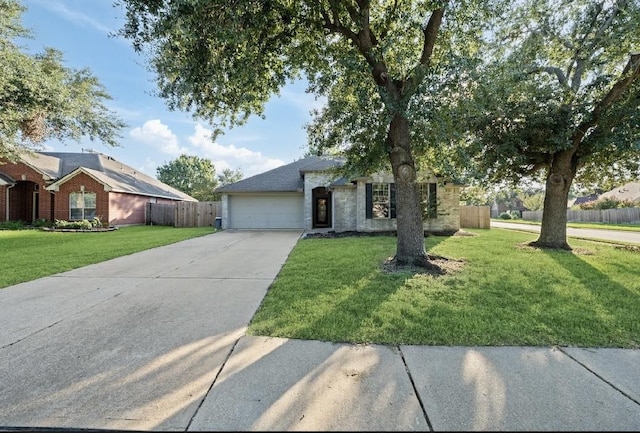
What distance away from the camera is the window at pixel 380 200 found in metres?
14.2

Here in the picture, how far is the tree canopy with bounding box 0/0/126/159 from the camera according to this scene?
10398 millimetres

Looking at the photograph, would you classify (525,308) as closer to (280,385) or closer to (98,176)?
(280,385)

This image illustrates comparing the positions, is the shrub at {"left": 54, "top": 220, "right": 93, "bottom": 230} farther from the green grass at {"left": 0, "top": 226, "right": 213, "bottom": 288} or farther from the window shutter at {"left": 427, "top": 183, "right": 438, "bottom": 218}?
the window shutter at {"left": 427, "top": 183, "right": 438, "bottom": 218}

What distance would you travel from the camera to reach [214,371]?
2.63m

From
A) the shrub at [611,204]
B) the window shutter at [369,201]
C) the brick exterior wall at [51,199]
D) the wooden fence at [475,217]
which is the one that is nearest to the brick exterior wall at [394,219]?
the window shutter at [369,201]

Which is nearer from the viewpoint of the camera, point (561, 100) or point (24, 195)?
point (561, 100)

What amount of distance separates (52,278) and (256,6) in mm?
6567

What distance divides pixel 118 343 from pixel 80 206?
20025 mm

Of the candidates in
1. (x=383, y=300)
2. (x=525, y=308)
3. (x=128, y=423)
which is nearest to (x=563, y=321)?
(x=525, y=308)

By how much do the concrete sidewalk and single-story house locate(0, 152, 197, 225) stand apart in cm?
1722

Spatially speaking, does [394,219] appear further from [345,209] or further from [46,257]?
[46,257]

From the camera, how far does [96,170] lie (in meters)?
20.4

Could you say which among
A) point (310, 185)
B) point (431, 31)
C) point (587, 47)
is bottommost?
point (310, 185)

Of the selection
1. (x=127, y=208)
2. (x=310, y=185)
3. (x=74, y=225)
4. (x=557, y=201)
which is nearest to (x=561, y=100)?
(x=557, y=201)
